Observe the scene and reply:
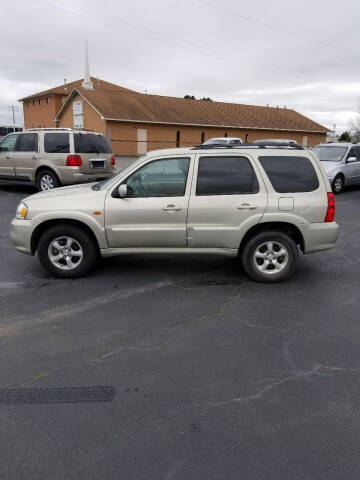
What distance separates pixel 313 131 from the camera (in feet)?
144

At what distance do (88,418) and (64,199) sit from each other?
10.7 feet

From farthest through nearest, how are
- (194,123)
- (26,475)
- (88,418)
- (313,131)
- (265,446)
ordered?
(313,131), (194,123), (88,418), (265,446), (26,475)

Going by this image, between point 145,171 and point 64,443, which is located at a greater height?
point 145,171

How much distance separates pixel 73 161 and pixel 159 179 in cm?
682

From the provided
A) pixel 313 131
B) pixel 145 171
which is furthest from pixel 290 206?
pixel 313 131

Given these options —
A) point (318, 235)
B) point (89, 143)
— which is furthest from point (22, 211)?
point (89, 143)

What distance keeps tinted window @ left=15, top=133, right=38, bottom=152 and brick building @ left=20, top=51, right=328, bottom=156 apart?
18611 mm

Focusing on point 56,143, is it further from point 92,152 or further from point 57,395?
point 57,395

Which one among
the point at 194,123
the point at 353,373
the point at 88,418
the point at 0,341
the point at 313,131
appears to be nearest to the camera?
the point at 88,418

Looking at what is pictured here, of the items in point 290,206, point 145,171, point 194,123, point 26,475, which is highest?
point 194,123

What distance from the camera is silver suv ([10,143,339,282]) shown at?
518 cm

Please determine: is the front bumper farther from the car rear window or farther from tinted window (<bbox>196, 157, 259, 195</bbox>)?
the car rear window

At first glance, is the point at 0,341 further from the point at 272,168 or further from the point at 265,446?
the point at 272,168

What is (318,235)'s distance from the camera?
5.25 meters
